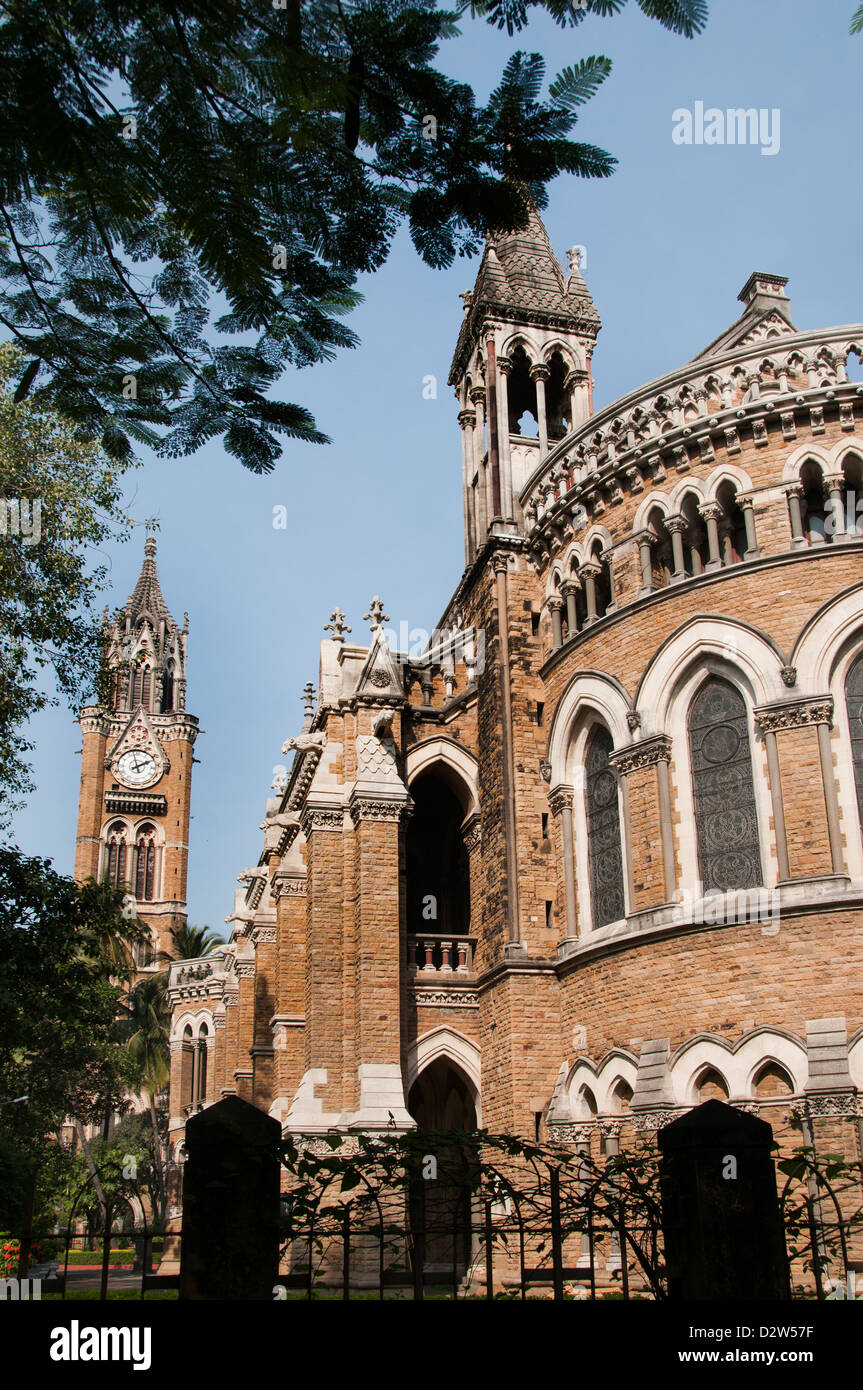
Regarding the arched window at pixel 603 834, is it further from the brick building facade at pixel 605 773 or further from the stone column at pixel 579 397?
the stone column at pixel 579 397

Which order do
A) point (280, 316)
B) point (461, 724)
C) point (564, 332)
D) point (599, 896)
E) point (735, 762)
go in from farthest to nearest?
point (564, 332) → point (461, 724) → point (599, 896) → point (735, 762) → point (280, 316)

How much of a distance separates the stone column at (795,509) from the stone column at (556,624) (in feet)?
14.9

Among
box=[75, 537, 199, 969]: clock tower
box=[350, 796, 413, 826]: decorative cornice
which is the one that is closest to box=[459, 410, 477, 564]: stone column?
box=[350, 796, 413, 826]: decorative cornice

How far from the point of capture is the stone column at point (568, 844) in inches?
738

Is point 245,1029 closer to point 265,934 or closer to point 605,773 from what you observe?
point 265,934

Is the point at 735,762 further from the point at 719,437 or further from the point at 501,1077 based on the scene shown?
the point at 501,1077

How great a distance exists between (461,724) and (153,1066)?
161 ft

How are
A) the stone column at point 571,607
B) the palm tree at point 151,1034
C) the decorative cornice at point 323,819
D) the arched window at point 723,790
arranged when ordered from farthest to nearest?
the palm tree at point 151,1034 → the decorative cornice at point 323,819 → the stone column at point 571,607 → the arched window at point 723,790

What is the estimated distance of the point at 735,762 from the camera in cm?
1648

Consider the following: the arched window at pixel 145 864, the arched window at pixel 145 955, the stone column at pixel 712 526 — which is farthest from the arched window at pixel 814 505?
the arched window at pixel 145 864

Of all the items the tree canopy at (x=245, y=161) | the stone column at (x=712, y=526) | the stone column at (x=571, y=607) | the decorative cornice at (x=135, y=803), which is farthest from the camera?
the decorative cornice at (x=135, y=803)

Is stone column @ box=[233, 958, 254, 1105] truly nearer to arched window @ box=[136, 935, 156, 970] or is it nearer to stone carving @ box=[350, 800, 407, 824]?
stone carving @ box=[350, 800, 407, 824]

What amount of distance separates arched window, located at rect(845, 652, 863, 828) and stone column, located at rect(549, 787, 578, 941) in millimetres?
4851
